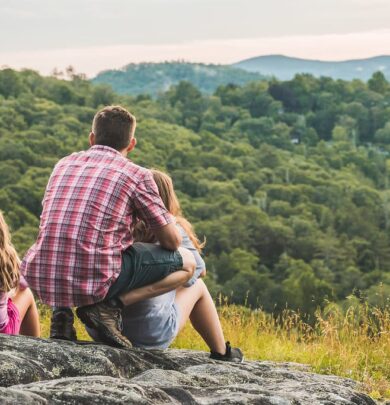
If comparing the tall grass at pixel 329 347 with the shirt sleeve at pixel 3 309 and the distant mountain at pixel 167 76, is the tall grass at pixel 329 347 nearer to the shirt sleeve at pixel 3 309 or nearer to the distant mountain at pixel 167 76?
the shirt sleeve at pixel 3 309

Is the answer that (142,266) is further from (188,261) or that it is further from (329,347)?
(329,347)

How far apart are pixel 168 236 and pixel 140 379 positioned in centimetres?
69

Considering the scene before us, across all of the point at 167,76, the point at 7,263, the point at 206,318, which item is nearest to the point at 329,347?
the point at 206,318

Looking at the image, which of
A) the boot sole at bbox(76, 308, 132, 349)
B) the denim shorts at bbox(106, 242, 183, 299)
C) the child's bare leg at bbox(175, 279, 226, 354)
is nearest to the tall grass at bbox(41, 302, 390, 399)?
the child's bare leg at bbox(175, 279, 226, 354)

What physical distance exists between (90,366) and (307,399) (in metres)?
0.78

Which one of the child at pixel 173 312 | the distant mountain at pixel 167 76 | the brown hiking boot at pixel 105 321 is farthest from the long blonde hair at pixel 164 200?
the distant mountain at pixel 167 76

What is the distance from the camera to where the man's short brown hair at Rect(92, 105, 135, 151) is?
3.61 meters

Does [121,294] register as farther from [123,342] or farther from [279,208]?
[279,208]

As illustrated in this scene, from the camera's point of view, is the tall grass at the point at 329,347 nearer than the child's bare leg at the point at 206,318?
No

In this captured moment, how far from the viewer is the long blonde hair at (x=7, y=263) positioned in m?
3.50

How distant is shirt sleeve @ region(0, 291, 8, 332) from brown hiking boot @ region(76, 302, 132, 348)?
323 mm

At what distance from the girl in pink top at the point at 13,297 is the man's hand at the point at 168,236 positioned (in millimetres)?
586

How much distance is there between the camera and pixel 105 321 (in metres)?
3.52

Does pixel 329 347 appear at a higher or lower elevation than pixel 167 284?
lower
